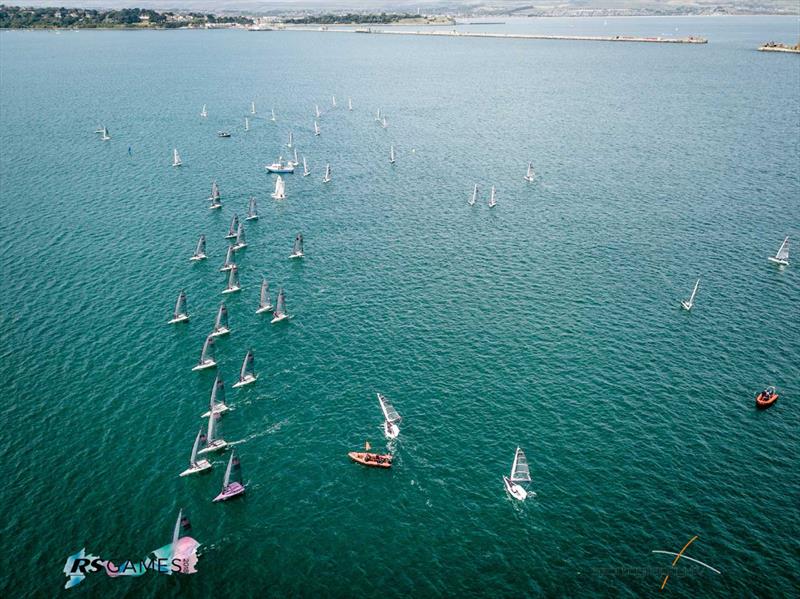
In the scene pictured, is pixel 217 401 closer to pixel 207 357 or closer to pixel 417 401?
pixel 207 357

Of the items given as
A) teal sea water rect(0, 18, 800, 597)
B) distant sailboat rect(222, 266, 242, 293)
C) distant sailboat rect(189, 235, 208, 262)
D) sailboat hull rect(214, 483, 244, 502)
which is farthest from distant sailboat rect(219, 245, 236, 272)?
sailboat hull rect(214, 483, 244, 502)

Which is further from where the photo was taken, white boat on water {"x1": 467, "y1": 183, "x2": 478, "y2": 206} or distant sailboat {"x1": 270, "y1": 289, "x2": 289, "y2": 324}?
white boat on water {"x1": 467, "y1": 183, "x2": 478, "y2": 206}

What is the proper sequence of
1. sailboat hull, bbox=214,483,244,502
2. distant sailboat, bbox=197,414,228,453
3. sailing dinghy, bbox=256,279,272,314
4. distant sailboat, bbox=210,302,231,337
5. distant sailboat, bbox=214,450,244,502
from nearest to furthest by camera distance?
sailboat hull, bbox=214,483,244,502 < distant sailboat, bbox=214,450,244,502 < distant sailboat, bbox=197,414,228,453 < distant sailboat, bbox=210,302,231,337 < sailing dinghy, bbox=256,279,272,314

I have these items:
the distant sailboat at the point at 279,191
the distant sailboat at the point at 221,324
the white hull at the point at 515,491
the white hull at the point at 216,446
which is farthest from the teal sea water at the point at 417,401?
the distant sailboat at the point at 279,191

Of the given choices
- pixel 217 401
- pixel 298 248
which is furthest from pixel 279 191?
pixel 217 401

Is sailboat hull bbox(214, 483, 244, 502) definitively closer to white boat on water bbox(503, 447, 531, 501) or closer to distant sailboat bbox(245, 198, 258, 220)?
white boat on water bbox(503, 447, 531, 501)

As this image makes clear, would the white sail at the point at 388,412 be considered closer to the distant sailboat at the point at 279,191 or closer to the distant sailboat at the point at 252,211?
the distant sailboat at the point at 252,211
